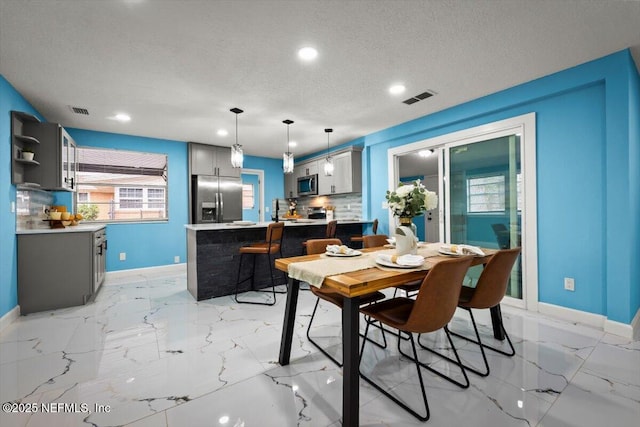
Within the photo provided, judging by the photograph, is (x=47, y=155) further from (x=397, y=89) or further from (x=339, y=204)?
(x=339, y=204)

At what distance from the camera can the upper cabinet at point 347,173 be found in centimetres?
527

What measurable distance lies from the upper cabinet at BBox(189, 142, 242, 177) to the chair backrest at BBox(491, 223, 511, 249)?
468cm

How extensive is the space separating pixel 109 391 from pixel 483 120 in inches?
171

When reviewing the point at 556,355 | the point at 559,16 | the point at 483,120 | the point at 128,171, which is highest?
the point at 559,16

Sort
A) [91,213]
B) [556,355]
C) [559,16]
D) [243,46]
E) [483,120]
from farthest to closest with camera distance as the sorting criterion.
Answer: [91,213] < [483,120] < [243,46] < [556,355] < [559,16]

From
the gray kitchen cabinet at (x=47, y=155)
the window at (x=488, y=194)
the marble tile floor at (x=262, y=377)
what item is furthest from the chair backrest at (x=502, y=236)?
the gray kitchen cabinet at (x=47, y=155)

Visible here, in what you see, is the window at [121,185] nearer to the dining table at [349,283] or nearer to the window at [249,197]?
the window at [249,197]

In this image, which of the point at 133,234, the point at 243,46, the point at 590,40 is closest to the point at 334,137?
the point at 243,46

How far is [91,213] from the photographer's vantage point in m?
4.77

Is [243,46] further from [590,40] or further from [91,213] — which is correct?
[91,213]

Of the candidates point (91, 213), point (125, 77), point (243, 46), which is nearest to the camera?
point (243, 46)

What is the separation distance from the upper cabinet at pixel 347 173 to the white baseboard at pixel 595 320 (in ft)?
10.6

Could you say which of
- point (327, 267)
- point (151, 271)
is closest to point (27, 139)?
point (151, 271)

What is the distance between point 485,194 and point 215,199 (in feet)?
15.2
